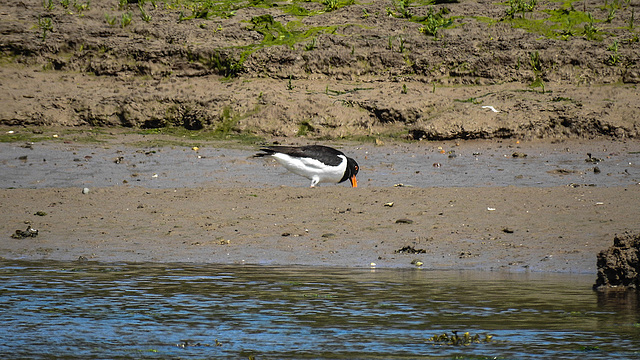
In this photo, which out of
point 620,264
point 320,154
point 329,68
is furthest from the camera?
point 329,68

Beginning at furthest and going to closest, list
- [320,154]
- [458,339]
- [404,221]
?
[320,154] < [404,221] < [458,339]

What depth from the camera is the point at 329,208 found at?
9.77 m

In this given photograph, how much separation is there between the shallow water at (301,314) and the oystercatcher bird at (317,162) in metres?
3.87

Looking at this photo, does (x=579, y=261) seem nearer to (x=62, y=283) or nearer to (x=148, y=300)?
(x=148, y=300)

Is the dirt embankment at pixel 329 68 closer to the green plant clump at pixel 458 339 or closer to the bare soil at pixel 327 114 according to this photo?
the bare soil at pixel 327 114

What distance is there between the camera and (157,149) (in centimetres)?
1355

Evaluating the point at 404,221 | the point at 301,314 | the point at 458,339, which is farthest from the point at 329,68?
the point at 458,339

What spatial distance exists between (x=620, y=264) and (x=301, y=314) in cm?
259

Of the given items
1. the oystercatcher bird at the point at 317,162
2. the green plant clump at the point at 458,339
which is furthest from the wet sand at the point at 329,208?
the green plant clump at the point at 458,339

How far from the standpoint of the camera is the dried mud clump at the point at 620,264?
6461 mm

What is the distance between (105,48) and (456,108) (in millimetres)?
7052

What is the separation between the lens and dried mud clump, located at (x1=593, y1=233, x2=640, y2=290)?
646 cm

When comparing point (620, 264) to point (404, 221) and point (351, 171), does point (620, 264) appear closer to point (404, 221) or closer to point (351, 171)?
point (404, 221)

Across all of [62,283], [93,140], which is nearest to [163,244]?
[62,283]
